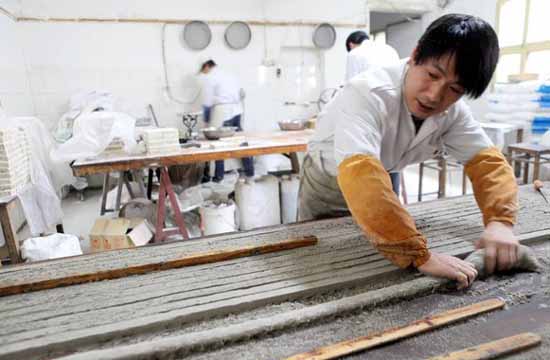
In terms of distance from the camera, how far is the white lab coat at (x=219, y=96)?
477cm

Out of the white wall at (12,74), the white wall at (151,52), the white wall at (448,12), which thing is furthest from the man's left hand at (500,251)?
the white wall at (151,52)

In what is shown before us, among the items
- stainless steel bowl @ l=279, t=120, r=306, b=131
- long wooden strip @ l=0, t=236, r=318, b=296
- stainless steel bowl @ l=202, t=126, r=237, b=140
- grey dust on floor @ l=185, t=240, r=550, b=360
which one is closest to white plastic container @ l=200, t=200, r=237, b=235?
stainless steel bowl @ l=202, t=126, r=237, b=140

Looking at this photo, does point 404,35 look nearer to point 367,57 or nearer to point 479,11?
point 479,11

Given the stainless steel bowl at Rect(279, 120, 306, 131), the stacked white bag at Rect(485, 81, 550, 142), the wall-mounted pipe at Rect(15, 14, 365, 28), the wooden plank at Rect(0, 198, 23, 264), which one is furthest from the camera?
the wall-mounted pipe at Rect(15, 14, 365, 28)

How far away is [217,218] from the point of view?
2.76 meters

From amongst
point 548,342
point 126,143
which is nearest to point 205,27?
point 126,143

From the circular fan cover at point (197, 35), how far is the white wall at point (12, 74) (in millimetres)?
1892

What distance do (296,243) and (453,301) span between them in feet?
1.28

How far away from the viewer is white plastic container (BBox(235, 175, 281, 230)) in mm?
2910

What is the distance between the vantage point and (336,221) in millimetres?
1196

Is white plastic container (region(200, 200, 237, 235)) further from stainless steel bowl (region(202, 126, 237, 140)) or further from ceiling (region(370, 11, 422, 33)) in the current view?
ceiling (region(370, 11, 422, 33))

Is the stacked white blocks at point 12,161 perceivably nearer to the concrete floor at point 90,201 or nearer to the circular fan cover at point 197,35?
the concrete floor at point 90,201

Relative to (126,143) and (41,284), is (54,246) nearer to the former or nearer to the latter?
(126,143)

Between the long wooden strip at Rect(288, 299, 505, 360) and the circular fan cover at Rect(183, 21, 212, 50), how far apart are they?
499 centimetres
